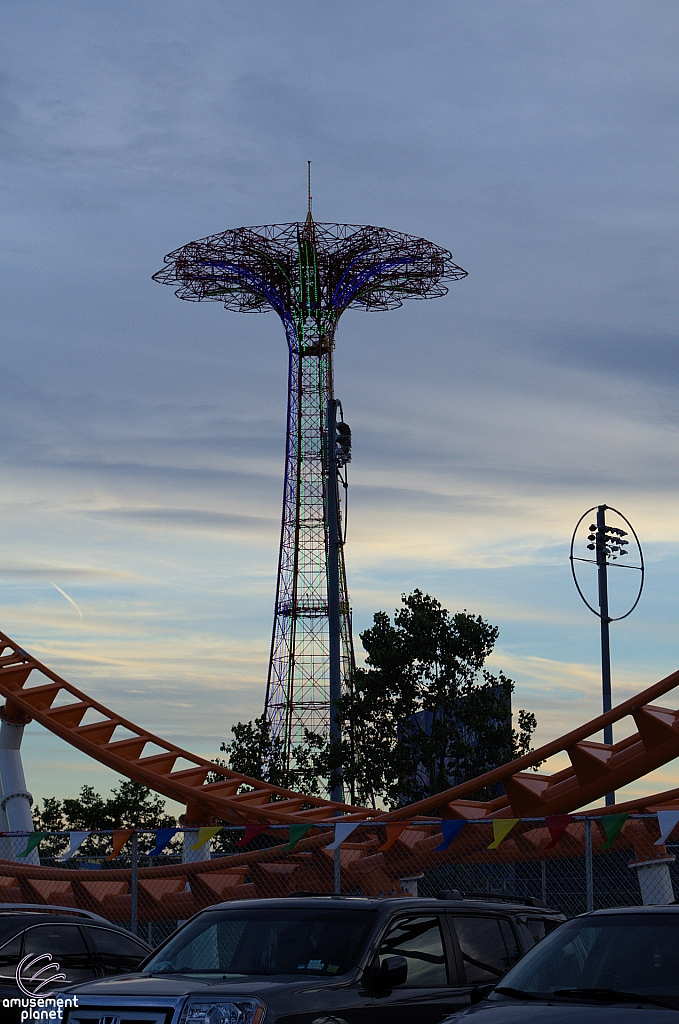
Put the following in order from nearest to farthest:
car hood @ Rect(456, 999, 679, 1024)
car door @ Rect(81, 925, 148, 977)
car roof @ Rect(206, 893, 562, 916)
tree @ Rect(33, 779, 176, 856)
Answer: car hood @ Rect(456, 999, 679, 1024), car roof @ Rect(206, 893, 562, 916), car door @ Rect(81, 925, 148, 977), tree @ Rect(33, 779, 176, 856)

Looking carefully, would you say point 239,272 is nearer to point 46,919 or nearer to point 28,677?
point 28,677

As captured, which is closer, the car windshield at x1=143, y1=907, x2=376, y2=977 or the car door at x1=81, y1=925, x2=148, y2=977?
the car windshield at x1=143, y1=907, x2=376, y2=977

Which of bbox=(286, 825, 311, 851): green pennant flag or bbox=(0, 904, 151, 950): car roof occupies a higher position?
bbox=(286, 825, 311, 851): green pennant flag

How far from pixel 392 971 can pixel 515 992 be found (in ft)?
3.32

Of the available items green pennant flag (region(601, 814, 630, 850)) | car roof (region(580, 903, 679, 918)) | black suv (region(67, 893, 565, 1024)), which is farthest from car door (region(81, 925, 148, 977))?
green pennant flag (region(601, 814, 630, 850))

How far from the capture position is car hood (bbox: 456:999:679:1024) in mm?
5797

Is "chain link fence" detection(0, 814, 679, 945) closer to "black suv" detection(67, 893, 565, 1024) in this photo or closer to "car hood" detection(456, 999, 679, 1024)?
"black suv" detection(67, 893, 565, 1024)

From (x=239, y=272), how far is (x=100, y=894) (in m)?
28.3

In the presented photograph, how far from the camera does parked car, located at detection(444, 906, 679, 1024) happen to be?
5.93m

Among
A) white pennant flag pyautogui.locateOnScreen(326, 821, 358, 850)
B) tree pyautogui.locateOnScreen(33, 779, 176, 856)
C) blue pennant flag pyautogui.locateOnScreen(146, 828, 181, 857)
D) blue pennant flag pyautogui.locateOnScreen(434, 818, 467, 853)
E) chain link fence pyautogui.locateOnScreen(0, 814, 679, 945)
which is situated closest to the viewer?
blue pennant flag pyautogui.locateOnScreen(434, 818, 467, 853)

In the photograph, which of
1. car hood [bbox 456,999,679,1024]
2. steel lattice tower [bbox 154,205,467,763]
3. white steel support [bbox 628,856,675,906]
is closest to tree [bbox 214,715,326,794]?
steel lattice tower [bbox 154,205,467,763]

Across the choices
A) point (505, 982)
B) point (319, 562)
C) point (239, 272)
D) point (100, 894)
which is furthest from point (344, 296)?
point (505, 982)

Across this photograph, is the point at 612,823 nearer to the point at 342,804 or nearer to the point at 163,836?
the point at 163,836

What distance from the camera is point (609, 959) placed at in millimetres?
6535
